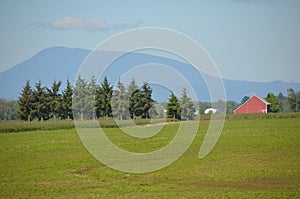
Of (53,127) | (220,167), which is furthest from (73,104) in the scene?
(220,167)

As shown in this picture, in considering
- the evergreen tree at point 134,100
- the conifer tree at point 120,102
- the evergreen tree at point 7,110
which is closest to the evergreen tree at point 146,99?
the evergreen tree at point 134,100

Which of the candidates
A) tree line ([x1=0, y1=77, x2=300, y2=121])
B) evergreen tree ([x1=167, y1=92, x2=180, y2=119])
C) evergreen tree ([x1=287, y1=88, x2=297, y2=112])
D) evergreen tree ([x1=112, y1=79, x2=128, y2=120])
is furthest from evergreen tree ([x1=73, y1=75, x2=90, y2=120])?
evergreen tree ([x1=287, y1=88, x2=297, y2=112])

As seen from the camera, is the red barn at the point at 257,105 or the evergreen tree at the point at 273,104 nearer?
the red barn at the point at 257,105

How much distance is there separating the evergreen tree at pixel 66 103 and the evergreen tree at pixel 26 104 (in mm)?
6406

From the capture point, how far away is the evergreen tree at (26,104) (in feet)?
312

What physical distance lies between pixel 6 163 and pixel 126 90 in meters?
67.1

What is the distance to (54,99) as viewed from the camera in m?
99.6

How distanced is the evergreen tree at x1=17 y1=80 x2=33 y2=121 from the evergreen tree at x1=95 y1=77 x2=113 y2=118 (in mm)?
13150

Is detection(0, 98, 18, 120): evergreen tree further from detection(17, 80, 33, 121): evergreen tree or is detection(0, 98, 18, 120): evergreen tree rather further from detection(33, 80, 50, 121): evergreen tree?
detection(17, 80, 33, 121): evergreen tree

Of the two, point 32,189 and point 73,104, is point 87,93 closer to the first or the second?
point 73,104

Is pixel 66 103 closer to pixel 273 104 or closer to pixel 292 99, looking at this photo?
pixel 273 104

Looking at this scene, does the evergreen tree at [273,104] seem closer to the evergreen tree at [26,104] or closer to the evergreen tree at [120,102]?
the evergreen tree at [120,102]

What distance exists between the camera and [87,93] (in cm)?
9975

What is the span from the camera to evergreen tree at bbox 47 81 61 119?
324 ft
